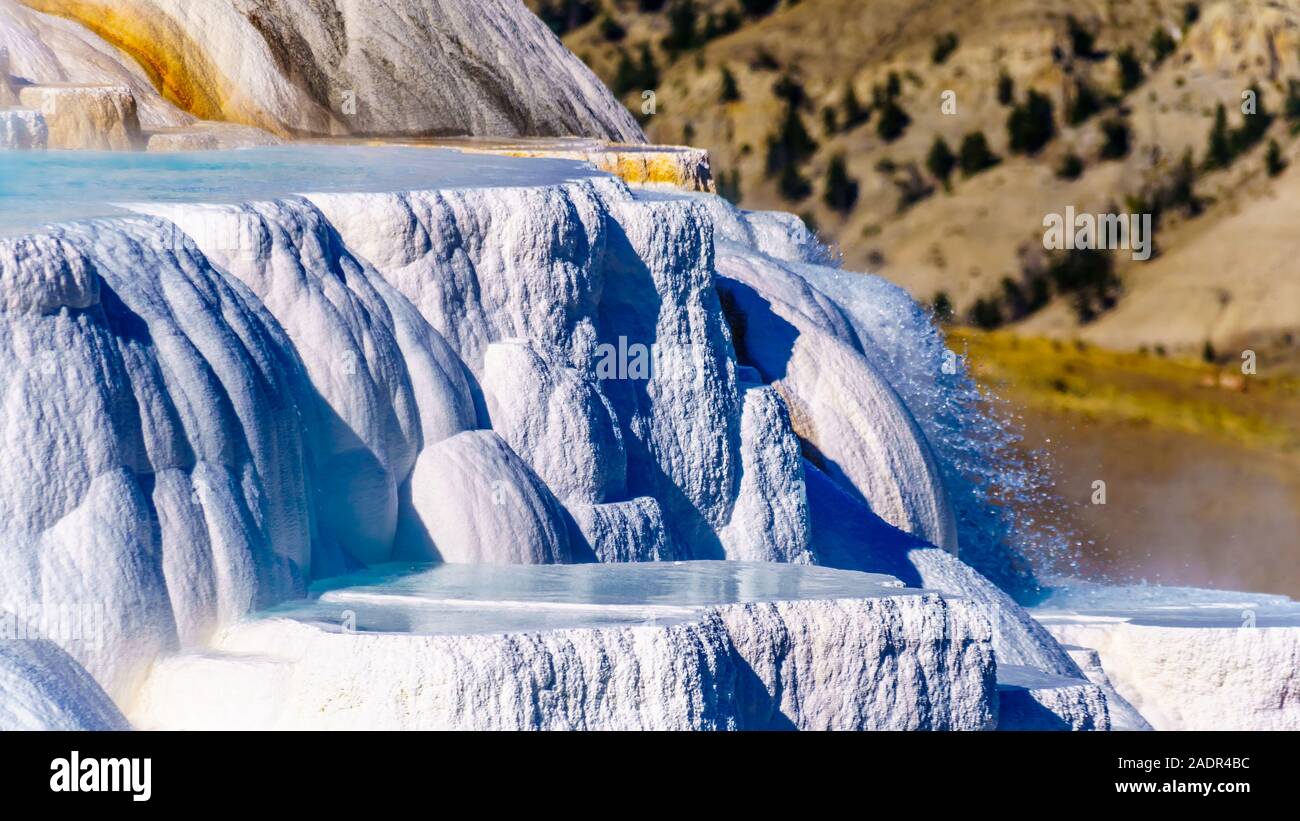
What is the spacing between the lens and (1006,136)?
42531mm

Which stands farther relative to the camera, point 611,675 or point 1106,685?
point 1106,685

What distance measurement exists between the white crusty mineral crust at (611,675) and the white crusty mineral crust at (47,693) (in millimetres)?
241

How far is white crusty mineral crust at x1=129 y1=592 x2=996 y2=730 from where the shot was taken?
6207 millimetres

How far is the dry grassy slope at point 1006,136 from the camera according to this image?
39.0 m

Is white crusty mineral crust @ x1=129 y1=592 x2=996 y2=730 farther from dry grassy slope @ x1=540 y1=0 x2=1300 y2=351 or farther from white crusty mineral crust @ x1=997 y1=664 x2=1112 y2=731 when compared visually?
dry grassy slope @ x1=540 y1=0 x2=1300 y2=351

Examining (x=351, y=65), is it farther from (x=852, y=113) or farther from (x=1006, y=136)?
(x=852, y=113)

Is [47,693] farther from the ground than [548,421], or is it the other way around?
[548,421]

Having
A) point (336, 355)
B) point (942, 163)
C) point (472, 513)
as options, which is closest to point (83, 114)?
point (336, 355)

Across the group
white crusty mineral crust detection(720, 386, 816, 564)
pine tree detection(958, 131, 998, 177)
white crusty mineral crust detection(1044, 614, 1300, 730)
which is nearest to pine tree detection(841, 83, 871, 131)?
pine tree detection(958, 131, 998, 177)

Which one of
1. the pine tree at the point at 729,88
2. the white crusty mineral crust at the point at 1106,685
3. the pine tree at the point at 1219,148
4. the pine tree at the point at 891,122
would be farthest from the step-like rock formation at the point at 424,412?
the pine tree at the point at 729,88

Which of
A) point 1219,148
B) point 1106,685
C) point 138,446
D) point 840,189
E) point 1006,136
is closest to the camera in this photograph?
point 138,446

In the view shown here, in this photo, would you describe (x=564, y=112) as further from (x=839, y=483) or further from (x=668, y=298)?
(x=668, y=298)

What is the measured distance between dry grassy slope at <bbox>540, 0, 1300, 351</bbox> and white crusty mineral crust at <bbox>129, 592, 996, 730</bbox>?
3181cm

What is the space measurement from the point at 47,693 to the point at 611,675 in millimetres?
1464
